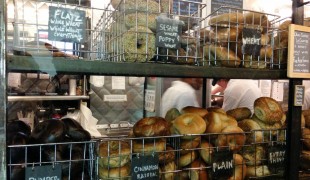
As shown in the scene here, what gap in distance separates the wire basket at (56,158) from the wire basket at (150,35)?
32 cm

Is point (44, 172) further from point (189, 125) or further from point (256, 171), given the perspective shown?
point (256, 171)

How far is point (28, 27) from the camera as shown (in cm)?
84

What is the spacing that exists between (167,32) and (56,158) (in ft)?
1.67

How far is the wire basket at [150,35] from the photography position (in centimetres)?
89

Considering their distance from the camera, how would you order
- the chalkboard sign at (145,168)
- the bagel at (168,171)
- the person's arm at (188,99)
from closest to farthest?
the chalkboard sign at (145,168) < the bagel at (168,171) < the person's arm at (188,99)

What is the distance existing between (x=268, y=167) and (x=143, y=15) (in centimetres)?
78

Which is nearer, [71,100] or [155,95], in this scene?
[155,95]

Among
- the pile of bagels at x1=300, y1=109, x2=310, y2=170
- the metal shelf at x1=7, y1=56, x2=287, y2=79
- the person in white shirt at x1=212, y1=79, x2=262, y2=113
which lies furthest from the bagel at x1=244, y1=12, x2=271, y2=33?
the person in white shirt at x1=212, y1=79, x2=262, y2=113

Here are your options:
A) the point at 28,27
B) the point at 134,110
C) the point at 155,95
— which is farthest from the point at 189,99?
the point at 28,27

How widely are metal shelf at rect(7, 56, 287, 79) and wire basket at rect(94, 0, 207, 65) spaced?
0.06 meters

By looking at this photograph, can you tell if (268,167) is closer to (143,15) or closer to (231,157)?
→ (231,157)

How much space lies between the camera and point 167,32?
90 centimetres

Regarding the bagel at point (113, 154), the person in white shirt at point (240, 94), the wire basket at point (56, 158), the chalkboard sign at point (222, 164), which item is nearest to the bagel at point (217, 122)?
the chalkboard sign at point (222, 164)

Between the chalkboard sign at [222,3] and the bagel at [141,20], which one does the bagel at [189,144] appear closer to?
the bagel at [141,20]
